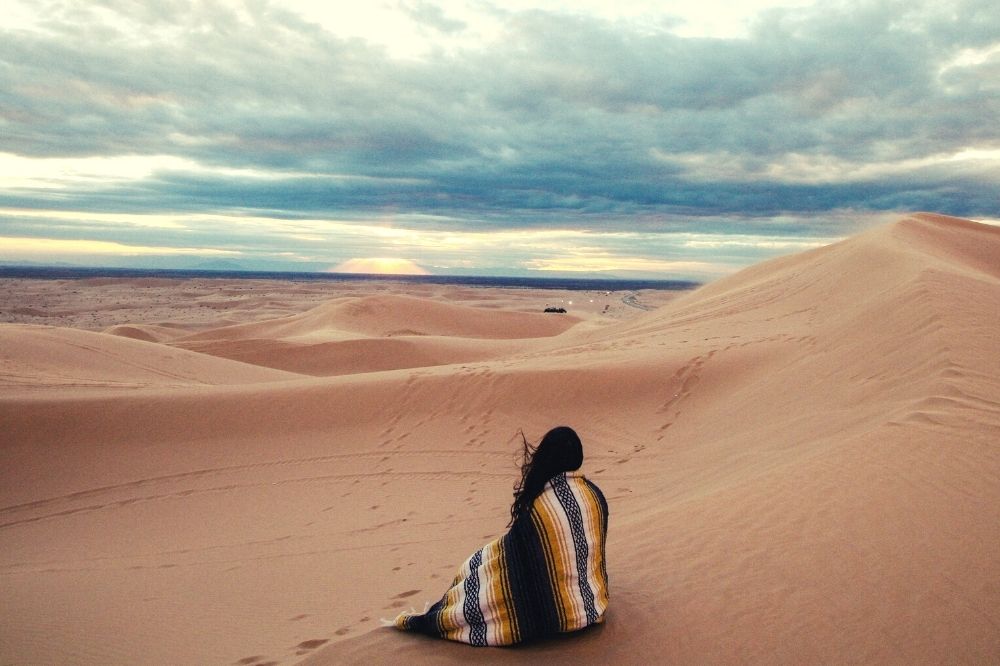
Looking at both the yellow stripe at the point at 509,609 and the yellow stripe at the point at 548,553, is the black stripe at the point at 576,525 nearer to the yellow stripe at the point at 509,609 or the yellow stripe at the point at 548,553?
the yellow stripe at the point at 548,553

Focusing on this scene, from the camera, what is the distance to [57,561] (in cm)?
699

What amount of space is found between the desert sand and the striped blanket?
149 mm

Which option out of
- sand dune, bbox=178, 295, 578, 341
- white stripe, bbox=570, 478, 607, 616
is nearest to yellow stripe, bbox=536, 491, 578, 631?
white stripe, bbox=570, 478, 607, 616

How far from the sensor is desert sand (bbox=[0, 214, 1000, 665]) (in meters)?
3.90

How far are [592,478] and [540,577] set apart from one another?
463cm

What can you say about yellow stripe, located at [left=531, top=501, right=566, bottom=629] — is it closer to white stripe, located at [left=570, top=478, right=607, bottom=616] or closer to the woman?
the woman

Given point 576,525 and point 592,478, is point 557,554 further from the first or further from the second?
point 592,478

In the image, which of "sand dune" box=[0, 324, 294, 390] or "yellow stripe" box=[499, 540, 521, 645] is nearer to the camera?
"yellow stripe" box=[499, 540, 521, 645]

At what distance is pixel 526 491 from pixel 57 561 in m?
5.96

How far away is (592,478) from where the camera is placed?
8117 mm

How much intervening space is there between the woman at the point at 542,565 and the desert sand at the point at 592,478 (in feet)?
0.51

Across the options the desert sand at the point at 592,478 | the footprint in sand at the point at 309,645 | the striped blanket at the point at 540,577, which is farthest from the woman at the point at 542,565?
the footprint in sand at the point at 309,645

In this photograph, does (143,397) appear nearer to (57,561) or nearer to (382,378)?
(382,378)

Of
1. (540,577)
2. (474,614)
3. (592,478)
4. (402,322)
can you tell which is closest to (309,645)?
(474,614)
